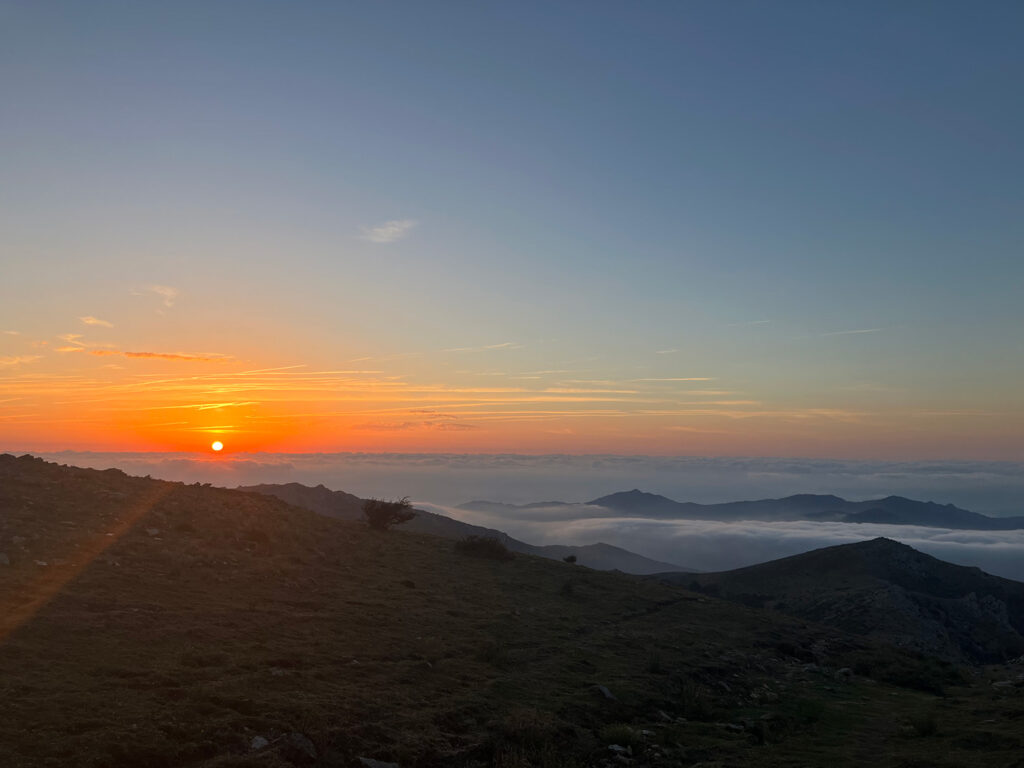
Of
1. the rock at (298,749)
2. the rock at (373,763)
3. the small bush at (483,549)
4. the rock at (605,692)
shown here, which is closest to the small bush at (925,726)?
the rock at (605,692)

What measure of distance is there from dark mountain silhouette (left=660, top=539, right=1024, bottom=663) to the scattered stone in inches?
2358

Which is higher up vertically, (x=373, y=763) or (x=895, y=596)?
(x=373, y=763)

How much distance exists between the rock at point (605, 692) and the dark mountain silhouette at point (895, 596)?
48492mm

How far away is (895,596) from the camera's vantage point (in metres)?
77.5

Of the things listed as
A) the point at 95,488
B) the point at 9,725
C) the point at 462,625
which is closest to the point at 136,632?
the point at 9,725

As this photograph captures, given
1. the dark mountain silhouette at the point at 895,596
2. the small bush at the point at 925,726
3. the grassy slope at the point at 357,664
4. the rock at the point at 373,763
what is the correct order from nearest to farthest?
the rock at the point at 373,763 → the grassy slope at the point at 357,664 → the small bush at the point at 925,726 → the dark mountain silhouette at the point at 895,596

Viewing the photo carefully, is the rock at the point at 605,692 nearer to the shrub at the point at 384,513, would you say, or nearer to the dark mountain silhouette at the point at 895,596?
the shrub at the point at 384,513

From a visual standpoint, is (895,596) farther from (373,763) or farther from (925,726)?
(373,763)

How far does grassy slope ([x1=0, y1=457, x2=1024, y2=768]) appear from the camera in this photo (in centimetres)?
1346

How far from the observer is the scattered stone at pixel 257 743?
12375mm

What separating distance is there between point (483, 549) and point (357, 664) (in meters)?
28.0

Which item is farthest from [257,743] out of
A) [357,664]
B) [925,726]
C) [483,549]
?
[483,549]

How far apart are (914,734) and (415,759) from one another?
16257 millimetres

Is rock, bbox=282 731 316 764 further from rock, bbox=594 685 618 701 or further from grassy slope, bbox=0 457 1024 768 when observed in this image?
rock, bbox=594 685 618 701
